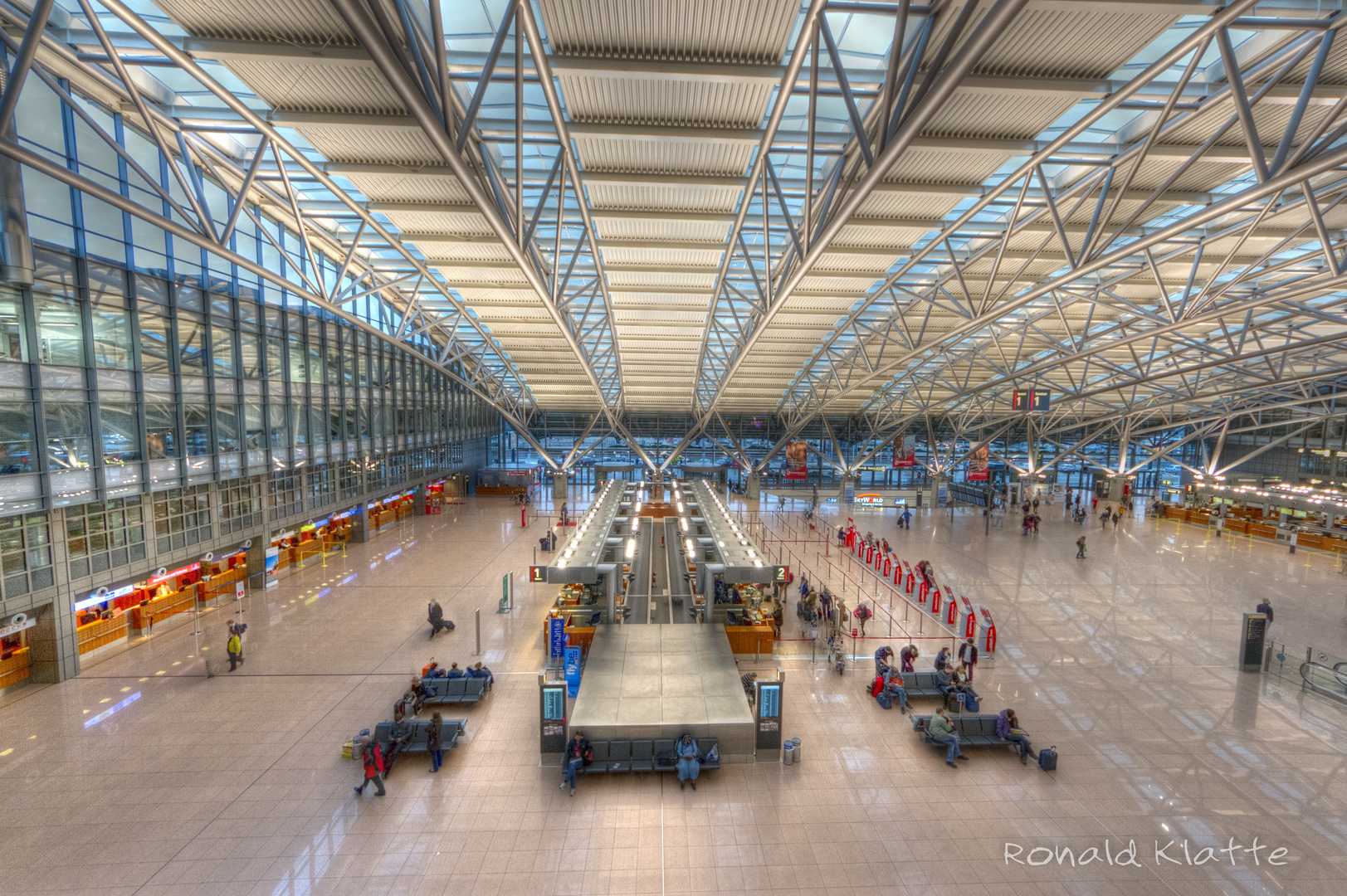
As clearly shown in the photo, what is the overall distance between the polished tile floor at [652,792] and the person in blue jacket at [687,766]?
1.03 feet

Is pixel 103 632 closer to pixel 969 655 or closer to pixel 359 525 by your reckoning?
pixel 359 525

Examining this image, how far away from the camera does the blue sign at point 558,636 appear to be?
47.4 ft

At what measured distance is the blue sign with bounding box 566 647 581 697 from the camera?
12398 millimetres

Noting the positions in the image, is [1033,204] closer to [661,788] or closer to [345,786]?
[661,788]

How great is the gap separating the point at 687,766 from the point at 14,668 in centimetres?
1614

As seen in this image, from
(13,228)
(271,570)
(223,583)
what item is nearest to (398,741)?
(13,228)

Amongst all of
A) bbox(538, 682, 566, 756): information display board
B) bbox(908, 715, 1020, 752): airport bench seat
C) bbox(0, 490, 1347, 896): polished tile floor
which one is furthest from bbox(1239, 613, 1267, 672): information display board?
bbox(538, 682, 566, 756): information display board

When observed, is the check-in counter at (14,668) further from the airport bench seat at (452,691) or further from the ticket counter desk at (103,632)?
the airport bench seat at (452,691)

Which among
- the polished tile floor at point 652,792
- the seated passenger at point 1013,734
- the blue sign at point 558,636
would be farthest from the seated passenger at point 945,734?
the blue sign at point 558,636

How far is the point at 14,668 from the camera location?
1304 centimetres

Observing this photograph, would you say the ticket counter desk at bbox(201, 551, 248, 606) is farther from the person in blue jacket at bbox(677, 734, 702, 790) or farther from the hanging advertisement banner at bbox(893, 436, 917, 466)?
the hanging advertisement banner at bbox(893, 436, 917, 466)

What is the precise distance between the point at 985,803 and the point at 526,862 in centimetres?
742

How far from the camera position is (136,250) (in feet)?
50.0

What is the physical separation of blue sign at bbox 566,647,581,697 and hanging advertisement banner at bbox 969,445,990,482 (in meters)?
35.2
